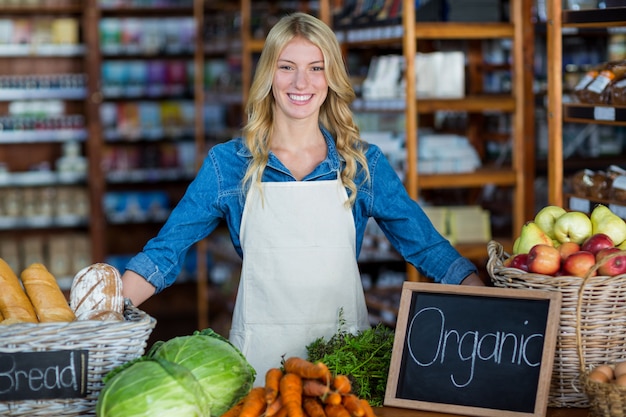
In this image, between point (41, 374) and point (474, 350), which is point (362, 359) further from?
point (41, 374)

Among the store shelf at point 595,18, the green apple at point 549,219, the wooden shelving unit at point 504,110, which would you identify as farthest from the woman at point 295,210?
the wooden shelving unit at point 504,110

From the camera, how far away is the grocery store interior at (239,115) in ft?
14.6

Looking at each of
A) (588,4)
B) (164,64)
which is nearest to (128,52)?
(164,64)

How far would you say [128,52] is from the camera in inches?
293

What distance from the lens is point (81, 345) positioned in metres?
1.93

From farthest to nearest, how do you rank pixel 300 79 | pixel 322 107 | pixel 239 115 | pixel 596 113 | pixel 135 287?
1. pixel 239 115
2. pixel 596 113
3. pixel 322 107
4. pixel 300 79
5. pixel 135 287

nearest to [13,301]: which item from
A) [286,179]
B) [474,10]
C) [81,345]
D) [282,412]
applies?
[81,345]

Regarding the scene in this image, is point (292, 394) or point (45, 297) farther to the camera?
point (45, 297)

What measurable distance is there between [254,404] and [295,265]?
0.88m

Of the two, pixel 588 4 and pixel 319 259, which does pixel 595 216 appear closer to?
pixel 319 259

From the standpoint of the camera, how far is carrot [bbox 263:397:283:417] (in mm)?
1855

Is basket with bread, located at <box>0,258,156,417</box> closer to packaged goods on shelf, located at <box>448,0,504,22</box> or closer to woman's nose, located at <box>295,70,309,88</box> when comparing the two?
woman's nose, located at <box>295,70,309,88</box>

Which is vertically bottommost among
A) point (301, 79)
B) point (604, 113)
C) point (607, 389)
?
point (607, 389)

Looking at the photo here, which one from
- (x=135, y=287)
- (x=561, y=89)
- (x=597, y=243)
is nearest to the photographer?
(x=597, y=243)
